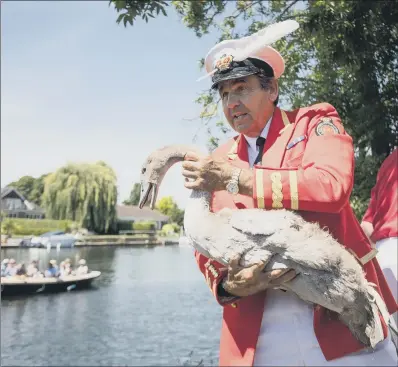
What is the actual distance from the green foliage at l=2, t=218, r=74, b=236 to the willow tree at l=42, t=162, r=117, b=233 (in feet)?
2.64

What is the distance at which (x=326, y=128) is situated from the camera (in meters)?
1.98

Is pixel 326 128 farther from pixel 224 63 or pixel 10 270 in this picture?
pixel 10 270

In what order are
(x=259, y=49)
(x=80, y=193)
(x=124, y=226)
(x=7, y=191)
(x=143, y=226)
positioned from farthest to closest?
(x=143, y=226)
(x=124, y=226)
(x=80, y=193)
(x=7, y=191)
(x=259, y=49)

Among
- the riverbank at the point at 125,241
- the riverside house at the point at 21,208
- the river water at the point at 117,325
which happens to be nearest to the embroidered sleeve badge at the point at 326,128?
the river water at the point at 117,325

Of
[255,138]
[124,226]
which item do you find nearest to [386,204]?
[255,138]

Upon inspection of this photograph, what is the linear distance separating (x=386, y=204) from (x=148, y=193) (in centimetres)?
178

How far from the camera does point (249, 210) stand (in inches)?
74.0

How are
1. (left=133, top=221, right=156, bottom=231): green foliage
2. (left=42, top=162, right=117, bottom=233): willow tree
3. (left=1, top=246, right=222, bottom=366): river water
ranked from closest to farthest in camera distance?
1. (left=1, top=246, right=222, bottom=366): river water
2. (left=42, top=162, right=117, bottom=233): willow tree
3. (left=133, top=221, right=156, bottom=231): green foliage

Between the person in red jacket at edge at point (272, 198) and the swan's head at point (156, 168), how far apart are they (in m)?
0.09

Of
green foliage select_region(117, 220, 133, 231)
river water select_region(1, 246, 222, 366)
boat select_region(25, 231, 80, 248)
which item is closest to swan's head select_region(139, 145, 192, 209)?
river water select_region(1, 246, 222, 366)

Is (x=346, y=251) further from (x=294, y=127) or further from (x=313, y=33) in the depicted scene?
(x=313, y=33)

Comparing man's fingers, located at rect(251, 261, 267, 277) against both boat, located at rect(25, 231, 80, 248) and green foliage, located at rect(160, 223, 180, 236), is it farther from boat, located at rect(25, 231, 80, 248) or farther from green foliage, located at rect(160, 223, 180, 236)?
green foliage, located at rect(160, 223, 180, 236)

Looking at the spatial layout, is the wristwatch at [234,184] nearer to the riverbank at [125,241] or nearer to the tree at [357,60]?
the tree at [357,60]

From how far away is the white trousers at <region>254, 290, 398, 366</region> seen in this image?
2037 mm
